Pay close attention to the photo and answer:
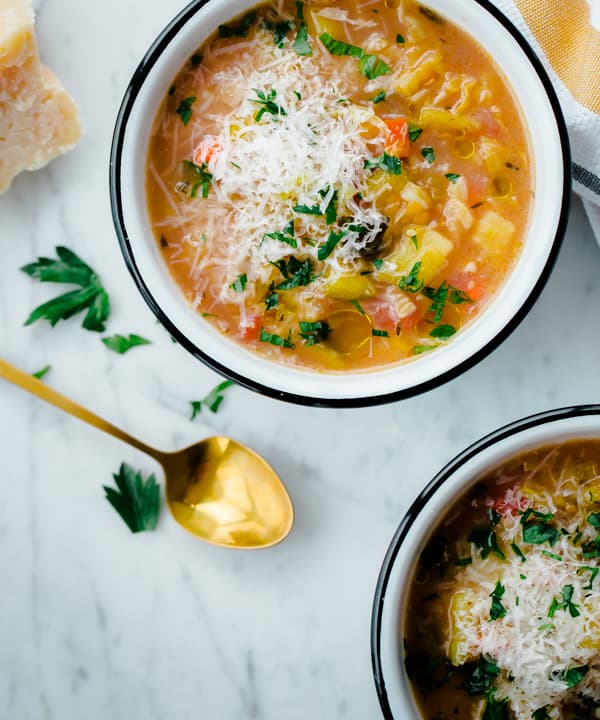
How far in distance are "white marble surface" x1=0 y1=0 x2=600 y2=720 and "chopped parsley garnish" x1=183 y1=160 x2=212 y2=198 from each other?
1.37ft

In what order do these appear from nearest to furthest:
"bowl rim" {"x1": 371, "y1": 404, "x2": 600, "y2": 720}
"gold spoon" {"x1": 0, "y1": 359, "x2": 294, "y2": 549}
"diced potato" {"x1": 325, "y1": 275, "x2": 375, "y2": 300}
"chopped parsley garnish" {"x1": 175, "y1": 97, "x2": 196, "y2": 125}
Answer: "bowl rim" {"x1": 371, "y1": 404, "x2": 600, "y2": 720} → "diced potato" {"x1": 325, "y1": 275, "x2": 375, "y2": 300} → "chopped parsley garnish" {"x1": 175, "y1": 97, "x2": 196, "y2": 125} → "gold spoon" {"x1": 0, "y1": 359, "x2": 294, "y2": 549}

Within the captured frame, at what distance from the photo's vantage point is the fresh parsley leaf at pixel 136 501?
2.73m

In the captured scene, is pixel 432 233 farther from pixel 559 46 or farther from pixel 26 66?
pixel 26 66

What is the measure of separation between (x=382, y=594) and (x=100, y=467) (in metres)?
1.02

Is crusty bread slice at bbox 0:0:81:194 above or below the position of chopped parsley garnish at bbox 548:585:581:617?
above

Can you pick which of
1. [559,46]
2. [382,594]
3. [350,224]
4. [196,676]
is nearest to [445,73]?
[559,46]

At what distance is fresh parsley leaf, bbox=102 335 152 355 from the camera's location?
2.73m

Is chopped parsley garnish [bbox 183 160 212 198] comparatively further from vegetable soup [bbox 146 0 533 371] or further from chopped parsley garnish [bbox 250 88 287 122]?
chopped parsley garnish [bbox 250 88 287 122]

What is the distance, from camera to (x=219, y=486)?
2686 mm

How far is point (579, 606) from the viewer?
88.1 inches

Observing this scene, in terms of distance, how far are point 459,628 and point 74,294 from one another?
1521 millimetres

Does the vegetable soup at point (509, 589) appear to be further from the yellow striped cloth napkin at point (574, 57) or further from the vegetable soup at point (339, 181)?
the yellow striped cloth napkin at point (574, 57)

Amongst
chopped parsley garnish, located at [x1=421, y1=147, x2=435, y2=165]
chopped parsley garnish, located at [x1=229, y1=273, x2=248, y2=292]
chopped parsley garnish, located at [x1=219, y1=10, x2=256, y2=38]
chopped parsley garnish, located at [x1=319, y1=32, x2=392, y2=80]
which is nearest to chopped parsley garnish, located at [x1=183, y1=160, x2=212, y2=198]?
chopped parsley garnish, located at [x1=229, y1=273, x2=248, y2=292]

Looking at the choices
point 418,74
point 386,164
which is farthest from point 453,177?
point 418,74
